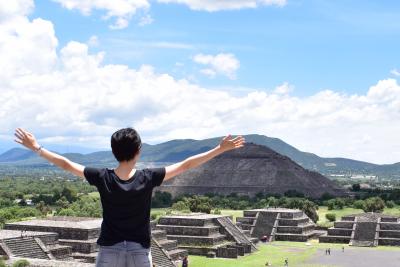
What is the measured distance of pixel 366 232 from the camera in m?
69.5

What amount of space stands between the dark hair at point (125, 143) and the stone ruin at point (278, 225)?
2522 inches

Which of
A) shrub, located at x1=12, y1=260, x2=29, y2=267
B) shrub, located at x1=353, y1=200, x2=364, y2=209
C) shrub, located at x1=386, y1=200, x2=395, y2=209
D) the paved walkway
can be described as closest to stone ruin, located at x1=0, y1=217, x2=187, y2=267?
shrub, located at x1=12, y1=260, x2=29, y2=267

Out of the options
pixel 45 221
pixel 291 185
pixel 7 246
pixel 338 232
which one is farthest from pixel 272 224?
pixel 291 185

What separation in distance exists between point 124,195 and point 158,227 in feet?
168

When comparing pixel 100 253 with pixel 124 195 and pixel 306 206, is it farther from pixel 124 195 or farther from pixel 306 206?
pixel 306 206

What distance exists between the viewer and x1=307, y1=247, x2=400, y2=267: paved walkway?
51156mm

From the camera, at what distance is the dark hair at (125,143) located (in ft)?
18.2

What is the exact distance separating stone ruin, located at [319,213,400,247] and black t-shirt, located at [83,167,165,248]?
216 feet

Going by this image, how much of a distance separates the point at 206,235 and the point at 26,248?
2141 centimetres

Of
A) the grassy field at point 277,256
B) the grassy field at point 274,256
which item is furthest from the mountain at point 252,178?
the grassy field at point 274,256

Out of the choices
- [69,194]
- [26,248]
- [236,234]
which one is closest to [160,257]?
[26,248]

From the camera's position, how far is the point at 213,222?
189 feet

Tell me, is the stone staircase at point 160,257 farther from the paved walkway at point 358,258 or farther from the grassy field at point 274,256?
the paved walkway at point 358,258

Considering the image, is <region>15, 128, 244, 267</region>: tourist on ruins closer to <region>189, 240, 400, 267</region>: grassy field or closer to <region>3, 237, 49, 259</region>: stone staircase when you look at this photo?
<region>3, 237, 49, 259</region>: stone staircase
